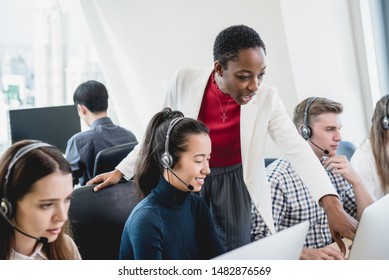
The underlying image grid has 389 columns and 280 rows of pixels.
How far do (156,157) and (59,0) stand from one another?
2253 millimetres

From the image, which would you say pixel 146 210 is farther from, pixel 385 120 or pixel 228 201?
pixel 385 120

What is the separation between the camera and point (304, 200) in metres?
1.68

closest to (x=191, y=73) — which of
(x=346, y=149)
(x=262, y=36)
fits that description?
(x=346, y=149)

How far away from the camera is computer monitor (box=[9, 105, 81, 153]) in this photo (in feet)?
9.22

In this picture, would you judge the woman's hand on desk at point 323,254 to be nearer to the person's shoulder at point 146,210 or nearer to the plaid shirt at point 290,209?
the plaid shirt at point 290,209

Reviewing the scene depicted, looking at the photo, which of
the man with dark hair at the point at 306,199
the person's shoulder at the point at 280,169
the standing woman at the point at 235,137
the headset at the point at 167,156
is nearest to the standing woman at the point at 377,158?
the man with dark hair at the point at 306,199

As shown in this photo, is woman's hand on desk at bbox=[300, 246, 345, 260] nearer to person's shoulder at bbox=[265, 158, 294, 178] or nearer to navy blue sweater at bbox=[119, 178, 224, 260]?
navy blue sweater at bbox=[119, 178, 224, 260]

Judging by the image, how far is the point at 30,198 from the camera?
101 centimetres

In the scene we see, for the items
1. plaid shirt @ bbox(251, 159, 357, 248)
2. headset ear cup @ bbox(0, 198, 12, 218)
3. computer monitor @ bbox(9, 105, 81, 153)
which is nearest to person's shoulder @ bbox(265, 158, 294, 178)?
plaid shirt @ bbox(251, 159, 357, 248)

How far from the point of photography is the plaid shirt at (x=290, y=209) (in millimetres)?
1651

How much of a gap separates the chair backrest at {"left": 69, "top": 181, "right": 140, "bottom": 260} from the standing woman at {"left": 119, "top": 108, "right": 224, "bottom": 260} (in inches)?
2.7

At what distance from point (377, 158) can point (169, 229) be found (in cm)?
100
